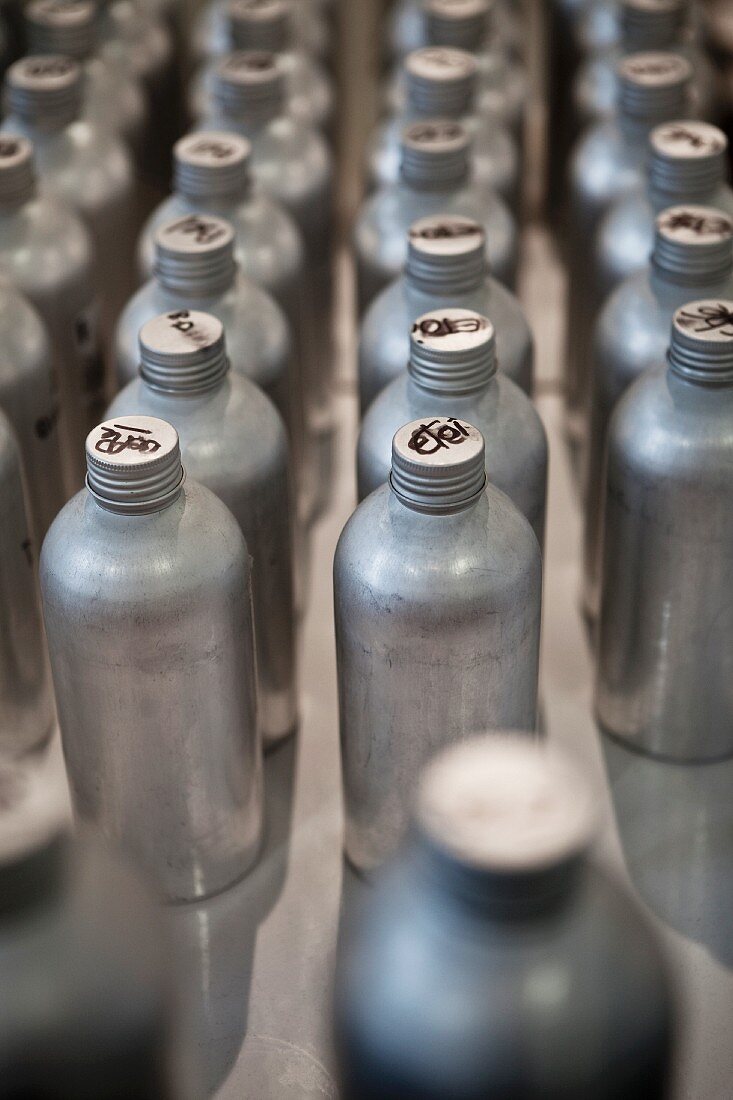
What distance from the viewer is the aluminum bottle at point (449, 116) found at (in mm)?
1454

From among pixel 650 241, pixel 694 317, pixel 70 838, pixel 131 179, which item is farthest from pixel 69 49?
pixel 70 838

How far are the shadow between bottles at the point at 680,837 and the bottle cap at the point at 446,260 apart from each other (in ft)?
1.17

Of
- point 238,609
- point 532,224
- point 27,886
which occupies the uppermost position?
point 27,886

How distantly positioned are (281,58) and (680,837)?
992mm

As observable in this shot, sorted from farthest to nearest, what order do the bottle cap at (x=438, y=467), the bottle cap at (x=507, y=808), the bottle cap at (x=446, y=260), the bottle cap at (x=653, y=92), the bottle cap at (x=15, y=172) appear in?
1. the bottle cap at (x=653, y=92)
2. the bottle cap at (x=15, y=172)
3. the bottle cap at (x=446, y=260)
4. the bottle cap at (x=438, y=467)
5. the bottle cap at (x=507, y=808)

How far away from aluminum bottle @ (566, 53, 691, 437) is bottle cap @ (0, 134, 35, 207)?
1.69 feet

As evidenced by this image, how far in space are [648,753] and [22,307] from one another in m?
0.57

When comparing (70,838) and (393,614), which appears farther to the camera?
(393,614)

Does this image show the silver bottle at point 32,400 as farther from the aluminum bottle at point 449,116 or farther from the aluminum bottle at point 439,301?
the aluminum bottle at point 449,116

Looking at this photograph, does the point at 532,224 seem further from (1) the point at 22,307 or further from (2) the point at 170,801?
(2) the point at 170,801

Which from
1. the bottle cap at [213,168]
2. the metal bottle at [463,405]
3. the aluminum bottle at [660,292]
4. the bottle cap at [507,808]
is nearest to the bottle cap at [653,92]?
the aluminum bottle at [660,292]

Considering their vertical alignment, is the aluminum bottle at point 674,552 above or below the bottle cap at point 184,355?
below

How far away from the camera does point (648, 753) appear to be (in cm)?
116

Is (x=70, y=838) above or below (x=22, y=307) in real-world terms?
above
